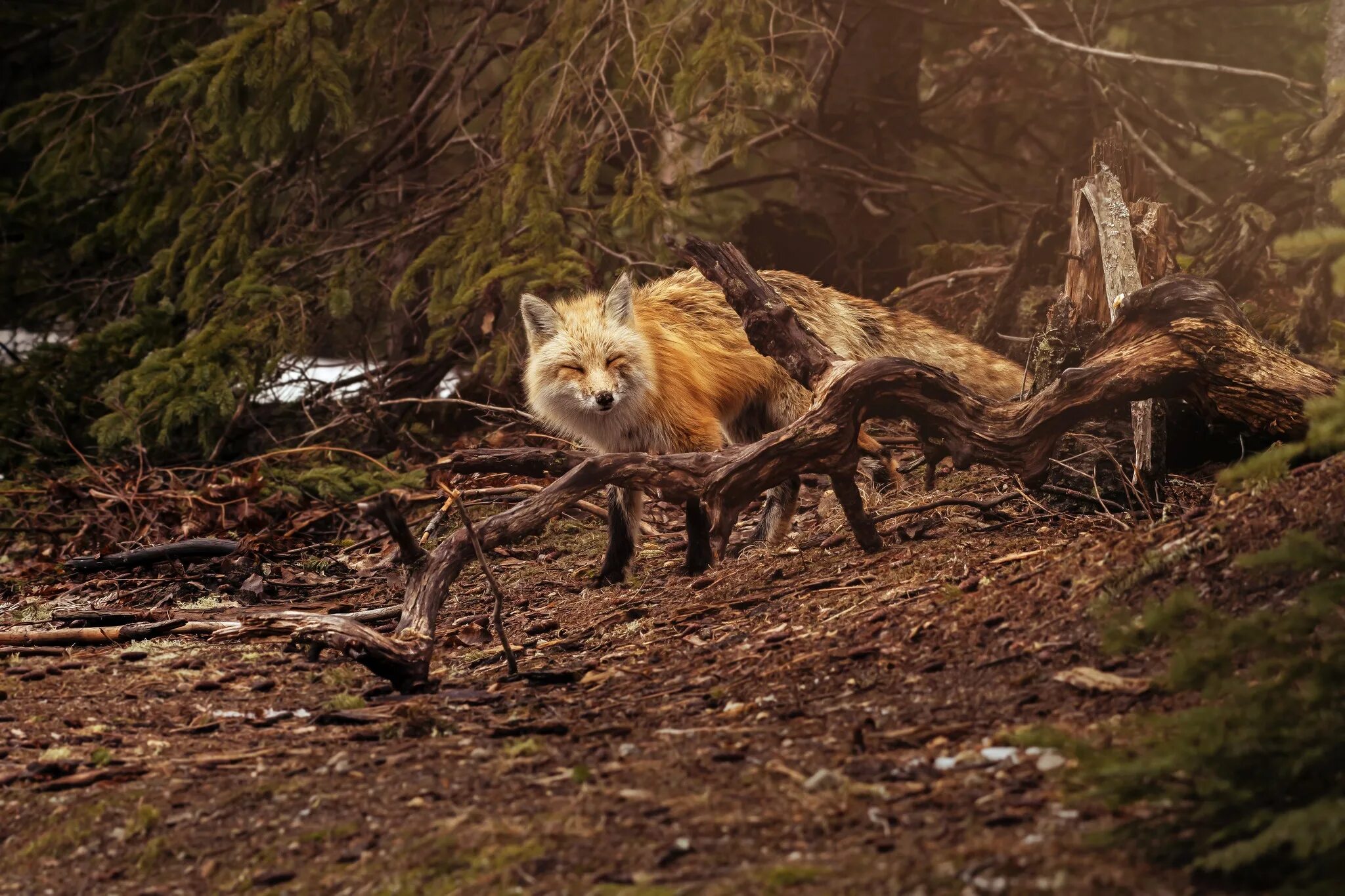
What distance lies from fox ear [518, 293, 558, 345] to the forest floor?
1.59m

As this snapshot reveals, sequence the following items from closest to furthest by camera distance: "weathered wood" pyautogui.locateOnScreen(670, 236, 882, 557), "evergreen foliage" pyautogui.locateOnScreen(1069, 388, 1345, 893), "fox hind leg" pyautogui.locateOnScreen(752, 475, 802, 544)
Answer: "evergreen foliage" pyautogui.locateOnScreen(1069, 388, 1345, 893) < "weathered wood" pyautogui.locateOnScreen(670, 236, 882, 557) < "fox hind leg" pyautogui.locateOnScreen(752, 475, 802, 544)

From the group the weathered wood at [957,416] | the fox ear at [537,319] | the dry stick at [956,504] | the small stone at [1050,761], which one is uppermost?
the fox ear at [537,319]

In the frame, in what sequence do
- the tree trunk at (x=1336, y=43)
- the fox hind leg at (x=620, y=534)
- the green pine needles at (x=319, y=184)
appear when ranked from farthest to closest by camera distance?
Answer: the green pine needles at (x=319, y=184) < the tree trunk at (x=1336, y=43) < the fox hind leg at (x=620, y=534)

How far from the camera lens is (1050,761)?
2662 mm

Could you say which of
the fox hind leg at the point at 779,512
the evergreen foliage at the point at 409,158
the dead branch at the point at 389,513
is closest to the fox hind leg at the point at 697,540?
the fox hind leg at the point at 779,512

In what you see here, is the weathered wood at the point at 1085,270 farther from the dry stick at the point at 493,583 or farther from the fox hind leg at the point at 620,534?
the dry stick at the point at 493,583

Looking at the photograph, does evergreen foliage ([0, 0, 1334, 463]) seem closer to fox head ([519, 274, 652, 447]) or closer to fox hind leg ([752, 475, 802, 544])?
fox head ([519, 274, 652, 447])

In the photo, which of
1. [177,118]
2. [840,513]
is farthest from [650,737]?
[177,118]

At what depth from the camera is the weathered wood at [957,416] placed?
3.98 m

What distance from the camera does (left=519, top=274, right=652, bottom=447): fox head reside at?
228 inches

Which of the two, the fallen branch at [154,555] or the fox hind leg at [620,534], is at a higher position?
the fallen branch at [154,555]

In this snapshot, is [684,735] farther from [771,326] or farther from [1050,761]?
[771,326]

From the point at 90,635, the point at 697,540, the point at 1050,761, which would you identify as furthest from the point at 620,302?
the point at 1050,761

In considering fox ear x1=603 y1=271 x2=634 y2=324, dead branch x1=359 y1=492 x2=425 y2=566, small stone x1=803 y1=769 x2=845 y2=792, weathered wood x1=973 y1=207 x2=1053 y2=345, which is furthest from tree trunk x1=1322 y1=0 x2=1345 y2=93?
small stone x1=803 y1=769 x2=845 y2=792
